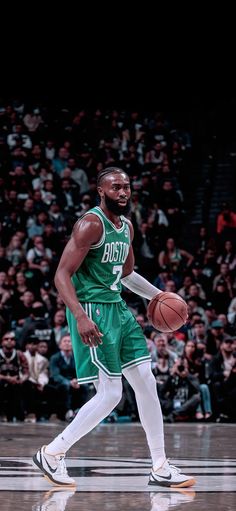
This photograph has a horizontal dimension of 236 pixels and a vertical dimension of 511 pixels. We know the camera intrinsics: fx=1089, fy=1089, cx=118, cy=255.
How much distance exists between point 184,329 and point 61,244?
8.87ft

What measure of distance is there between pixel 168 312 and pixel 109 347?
1.66 ft

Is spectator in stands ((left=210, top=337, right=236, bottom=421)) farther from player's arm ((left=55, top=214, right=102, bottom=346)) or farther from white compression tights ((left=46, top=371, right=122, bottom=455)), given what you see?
player's arm ((left=55, top=214, right=102, bottom=346))

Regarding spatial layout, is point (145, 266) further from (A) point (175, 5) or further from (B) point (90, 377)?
(B) point (90, 377)

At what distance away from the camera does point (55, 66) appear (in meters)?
22.4

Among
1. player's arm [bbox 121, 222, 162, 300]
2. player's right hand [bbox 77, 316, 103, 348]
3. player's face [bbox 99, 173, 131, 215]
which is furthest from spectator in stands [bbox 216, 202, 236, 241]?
player's right hand [bbox 77, 316, 103, 348]

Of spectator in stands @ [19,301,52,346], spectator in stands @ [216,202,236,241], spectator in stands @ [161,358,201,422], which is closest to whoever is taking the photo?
spectator in stands @ [161,358,201,422]

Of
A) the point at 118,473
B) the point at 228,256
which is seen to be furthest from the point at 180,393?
the point at 118,473

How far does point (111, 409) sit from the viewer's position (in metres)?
6.41

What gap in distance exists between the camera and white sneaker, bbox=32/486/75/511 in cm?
531

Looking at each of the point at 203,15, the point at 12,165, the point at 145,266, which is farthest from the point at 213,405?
the point at 203,15

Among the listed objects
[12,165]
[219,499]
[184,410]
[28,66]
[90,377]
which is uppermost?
[28,66]

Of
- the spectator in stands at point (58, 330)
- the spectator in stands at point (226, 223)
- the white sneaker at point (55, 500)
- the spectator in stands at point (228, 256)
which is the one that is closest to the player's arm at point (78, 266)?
the white sneaker at point (55, 500)

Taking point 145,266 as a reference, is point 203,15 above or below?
above

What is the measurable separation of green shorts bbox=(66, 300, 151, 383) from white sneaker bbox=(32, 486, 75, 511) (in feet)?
2.35
